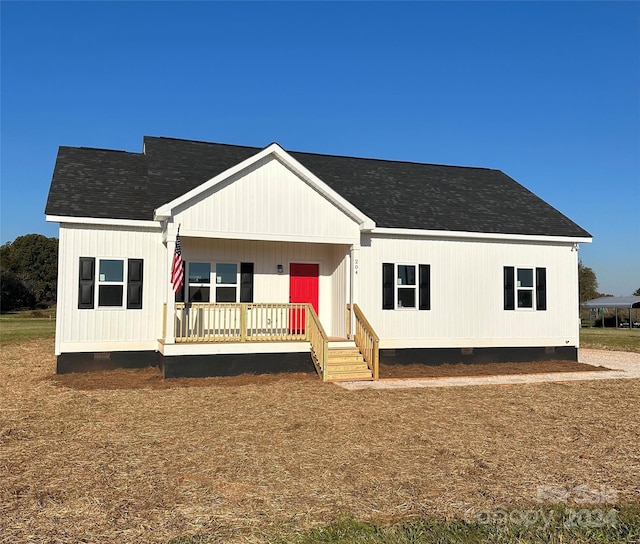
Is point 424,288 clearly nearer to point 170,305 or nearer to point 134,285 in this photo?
point 170,305

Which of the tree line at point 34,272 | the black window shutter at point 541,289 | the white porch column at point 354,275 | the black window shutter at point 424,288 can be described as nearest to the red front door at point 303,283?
the white porch column at point 354,275

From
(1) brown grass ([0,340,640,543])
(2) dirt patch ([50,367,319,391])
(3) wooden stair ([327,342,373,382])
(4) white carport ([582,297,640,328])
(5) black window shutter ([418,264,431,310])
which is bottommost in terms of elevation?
(1) brown grass ([0,340,640,543])

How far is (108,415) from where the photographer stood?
9.13 meters

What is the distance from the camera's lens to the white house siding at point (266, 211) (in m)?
13.3

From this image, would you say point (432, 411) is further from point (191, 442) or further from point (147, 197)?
point (147, 197)

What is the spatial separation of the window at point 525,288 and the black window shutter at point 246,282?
7.69 m

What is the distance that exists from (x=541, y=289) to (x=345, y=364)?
7377 mm

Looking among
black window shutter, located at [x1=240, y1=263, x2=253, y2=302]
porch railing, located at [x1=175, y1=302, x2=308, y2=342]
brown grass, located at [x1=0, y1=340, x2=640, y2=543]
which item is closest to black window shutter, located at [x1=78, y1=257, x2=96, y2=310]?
porch railing, located at [x1=175, y1=302, x2=308, y2=342]

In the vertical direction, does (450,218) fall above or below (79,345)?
above

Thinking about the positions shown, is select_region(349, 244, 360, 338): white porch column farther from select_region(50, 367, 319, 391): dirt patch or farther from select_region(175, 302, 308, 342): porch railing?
select_region(50, 367, 319, 391): dirt patch

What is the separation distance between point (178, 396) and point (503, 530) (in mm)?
7566

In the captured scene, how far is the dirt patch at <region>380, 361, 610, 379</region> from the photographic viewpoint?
14.4 m

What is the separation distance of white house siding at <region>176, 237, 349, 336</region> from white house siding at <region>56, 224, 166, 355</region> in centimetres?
106

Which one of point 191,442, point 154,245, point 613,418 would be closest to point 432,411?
→ point 613,418
